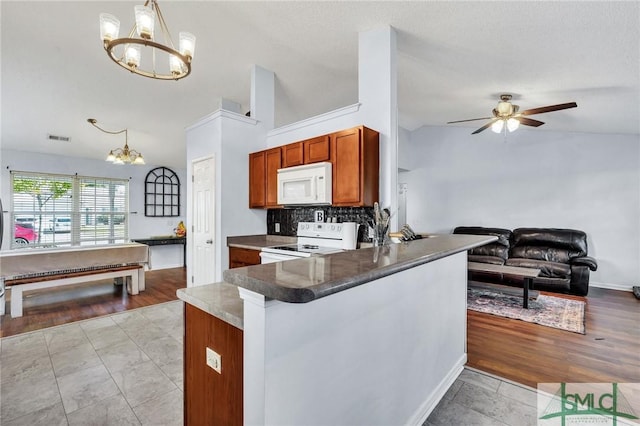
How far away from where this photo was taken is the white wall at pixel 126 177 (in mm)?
5252

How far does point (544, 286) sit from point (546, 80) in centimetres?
322

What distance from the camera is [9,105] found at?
3.95 meters

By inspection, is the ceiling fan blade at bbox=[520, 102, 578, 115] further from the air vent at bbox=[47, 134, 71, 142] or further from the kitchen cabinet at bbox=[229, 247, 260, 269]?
the air vent at bbox=[47, 134, 71, 142]

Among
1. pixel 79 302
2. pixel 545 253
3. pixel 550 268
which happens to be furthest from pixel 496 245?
pixel 79 302

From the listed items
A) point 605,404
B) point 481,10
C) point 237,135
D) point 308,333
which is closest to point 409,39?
point 481,10

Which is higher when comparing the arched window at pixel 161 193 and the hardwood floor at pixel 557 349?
the arched window at pixel 161 193

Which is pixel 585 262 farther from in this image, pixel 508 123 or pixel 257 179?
pixel 257 179

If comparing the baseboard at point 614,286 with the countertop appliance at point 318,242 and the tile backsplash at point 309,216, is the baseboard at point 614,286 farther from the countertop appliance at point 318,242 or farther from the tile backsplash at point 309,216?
the countertop appliance at point 318,242

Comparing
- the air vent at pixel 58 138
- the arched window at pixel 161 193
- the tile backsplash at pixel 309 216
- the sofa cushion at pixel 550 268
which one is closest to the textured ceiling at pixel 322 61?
the air vent at pixel 58 138

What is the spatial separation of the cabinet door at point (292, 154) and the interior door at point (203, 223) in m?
0.99

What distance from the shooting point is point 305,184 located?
3182 mm

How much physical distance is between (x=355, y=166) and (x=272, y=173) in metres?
1.28

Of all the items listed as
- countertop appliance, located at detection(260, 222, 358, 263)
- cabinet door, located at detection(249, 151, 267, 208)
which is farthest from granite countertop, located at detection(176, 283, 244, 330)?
cabinet door, located at detection(249, 151, 267, 208)

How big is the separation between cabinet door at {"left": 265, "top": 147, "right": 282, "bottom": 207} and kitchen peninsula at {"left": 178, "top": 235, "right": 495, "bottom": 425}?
7.11ft
